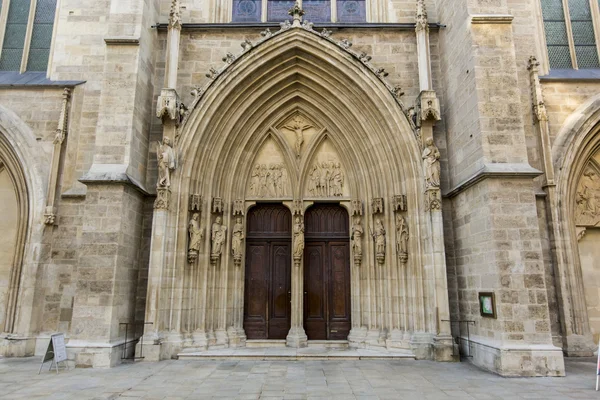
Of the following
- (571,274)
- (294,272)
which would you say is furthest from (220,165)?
(571,274)

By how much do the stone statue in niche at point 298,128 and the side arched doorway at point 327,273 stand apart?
1.60 metres

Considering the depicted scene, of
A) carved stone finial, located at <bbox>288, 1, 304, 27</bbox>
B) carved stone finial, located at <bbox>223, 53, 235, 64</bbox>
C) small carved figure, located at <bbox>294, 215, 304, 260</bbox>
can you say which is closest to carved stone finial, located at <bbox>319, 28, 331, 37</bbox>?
carved stone finial, located at <bbox>288, 1, 304, 27</bbox>

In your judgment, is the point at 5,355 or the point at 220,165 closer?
the point at 5,355

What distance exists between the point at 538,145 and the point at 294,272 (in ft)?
20.5

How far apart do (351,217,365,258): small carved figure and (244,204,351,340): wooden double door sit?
1.42 feet

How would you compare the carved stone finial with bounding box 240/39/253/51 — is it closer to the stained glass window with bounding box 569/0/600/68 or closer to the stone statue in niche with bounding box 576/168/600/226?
the stained glass window with bounding box 569/0/600/68

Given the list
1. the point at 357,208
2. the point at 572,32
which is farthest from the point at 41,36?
the point at 572,32

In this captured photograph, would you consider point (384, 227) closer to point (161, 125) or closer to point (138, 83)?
point (161, 125)

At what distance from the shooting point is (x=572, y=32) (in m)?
10.3

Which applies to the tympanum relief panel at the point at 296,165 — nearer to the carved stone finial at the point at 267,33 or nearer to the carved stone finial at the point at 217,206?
the carved stone finial at the point at 217,206

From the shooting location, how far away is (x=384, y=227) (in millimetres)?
9258

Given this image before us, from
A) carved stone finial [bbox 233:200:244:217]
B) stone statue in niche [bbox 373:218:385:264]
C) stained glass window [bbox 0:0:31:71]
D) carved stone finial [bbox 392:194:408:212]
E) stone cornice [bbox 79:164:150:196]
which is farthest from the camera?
stained glass window [bbox 0:0:31:71]

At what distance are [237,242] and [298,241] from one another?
144 cm

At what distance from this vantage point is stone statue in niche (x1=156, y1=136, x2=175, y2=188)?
8.55m
